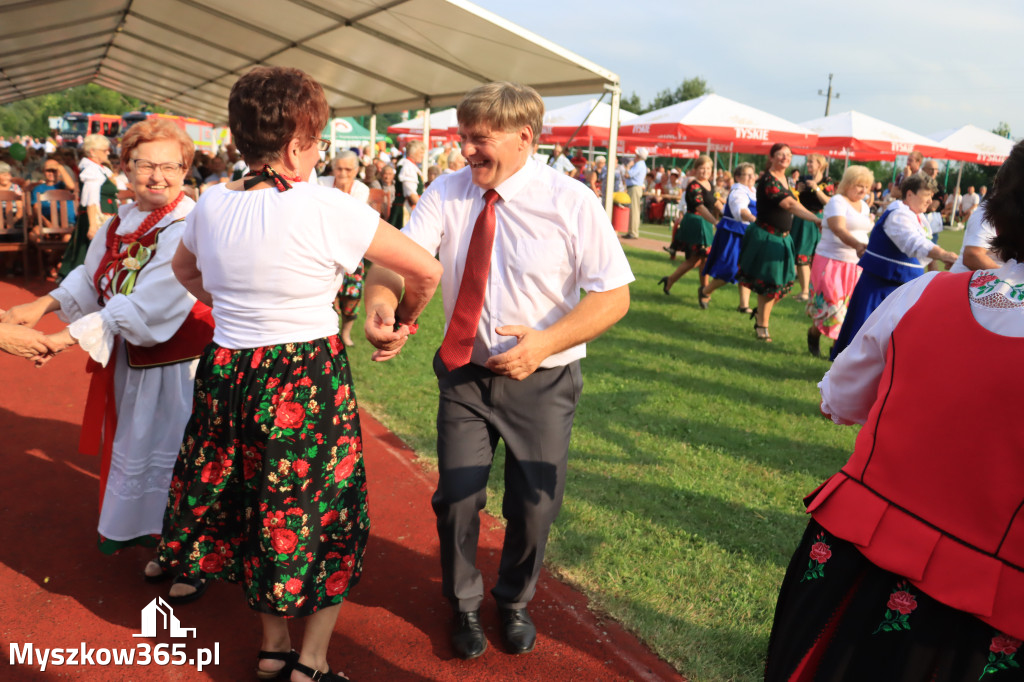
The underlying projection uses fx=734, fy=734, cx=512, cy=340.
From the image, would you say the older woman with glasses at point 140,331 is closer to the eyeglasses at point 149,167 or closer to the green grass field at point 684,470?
the eyeglasses at point 149,167

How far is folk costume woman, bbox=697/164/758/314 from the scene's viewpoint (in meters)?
9.65

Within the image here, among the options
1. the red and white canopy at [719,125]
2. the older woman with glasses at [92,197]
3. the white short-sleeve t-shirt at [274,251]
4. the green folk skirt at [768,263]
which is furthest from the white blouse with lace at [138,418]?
the red and white canopy at [719,125]

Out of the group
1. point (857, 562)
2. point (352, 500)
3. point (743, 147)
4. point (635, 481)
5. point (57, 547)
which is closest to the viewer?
point (857, 562)

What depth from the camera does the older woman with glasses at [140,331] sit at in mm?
2844

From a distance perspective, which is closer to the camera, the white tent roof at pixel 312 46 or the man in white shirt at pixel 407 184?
the white tent roof at pixel 312 46

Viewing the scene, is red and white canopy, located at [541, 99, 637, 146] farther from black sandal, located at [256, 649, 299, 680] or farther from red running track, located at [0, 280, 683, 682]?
black sandal, located at [256, 649, 299, 680]

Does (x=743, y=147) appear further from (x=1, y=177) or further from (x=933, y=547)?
(x=933, y=547)

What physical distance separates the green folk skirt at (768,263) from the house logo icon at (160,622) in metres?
7.11

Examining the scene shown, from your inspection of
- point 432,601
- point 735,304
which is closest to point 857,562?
point 432,601

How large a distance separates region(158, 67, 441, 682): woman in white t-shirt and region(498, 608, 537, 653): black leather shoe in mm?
721

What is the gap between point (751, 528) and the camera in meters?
4.06

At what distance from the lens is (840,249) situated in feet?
24.0

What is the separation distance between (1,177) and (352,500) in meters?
10.2

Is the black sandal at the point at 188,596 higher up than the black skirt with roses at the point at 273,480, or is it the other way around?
the black skirt with roses at the point at 273,480
